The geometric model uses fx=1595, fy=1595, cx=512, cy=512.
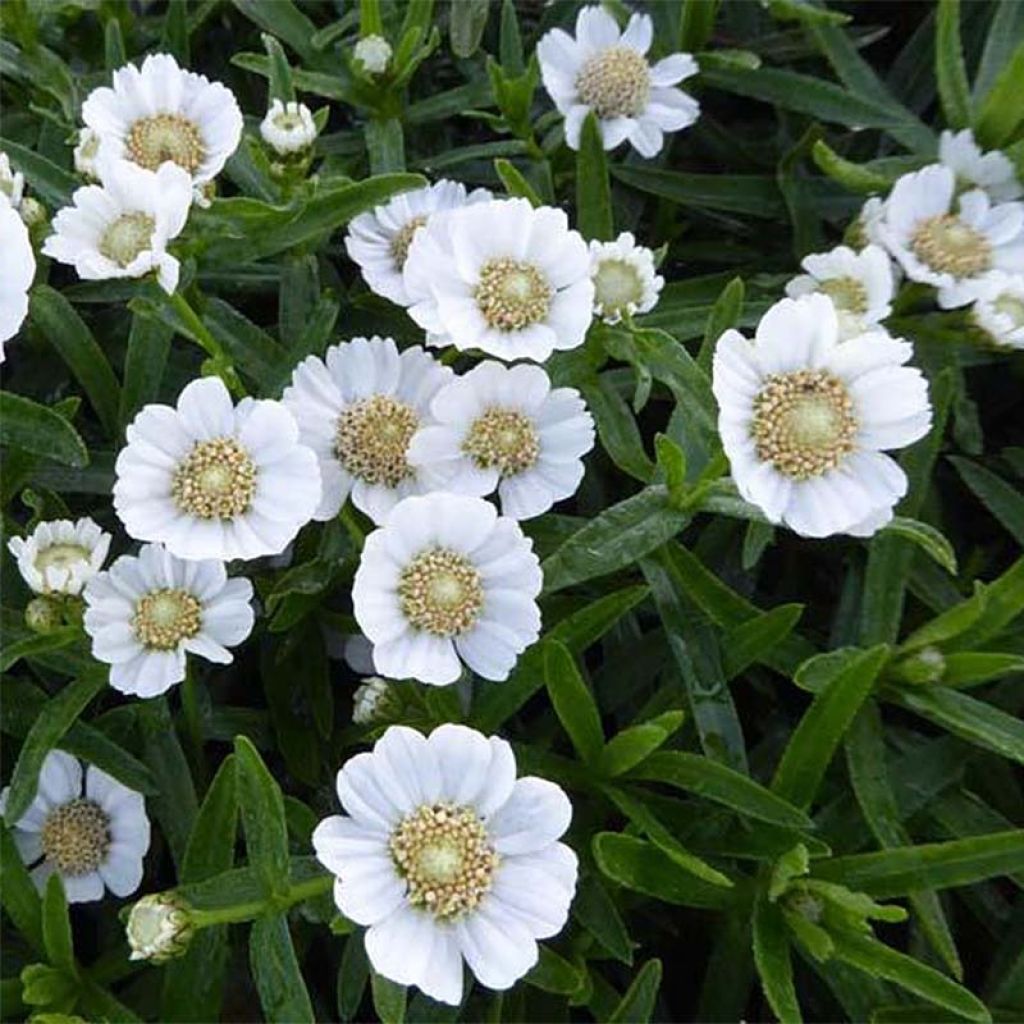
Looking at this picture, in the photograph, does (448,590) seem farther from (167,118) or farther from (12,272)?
(167,118)

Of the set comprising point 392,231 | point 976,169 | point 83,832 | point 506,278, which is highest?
point 976,169

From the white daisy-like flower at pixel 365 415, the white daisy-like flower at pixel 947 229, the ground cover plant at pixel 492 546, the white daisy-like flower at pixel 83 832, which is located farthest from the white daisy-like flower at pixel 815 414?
the white daisy-like flower at pixel 83 832

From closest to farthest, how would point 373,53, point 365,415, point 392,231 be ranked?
point 365,415
point 392,231
point 373,53

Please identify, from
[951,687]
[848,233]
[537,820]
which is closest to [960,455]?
[848,233]

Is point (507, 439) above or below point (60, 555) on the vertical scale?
above

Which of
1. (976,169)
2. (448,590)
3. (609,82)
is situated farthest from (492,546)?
(976,169)

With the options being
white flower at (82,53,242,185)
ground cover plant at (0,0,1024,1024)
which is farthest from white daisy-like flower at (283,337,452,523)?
white flower at (82,53,242,185)

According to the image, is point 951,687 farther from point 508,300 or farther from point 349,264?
point 349,264

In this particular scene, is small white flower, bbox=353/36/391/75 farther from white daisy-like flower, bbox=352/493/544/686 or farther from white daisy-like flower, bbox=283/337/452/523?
white daisy-like flower, bbox=352/493/544/686
